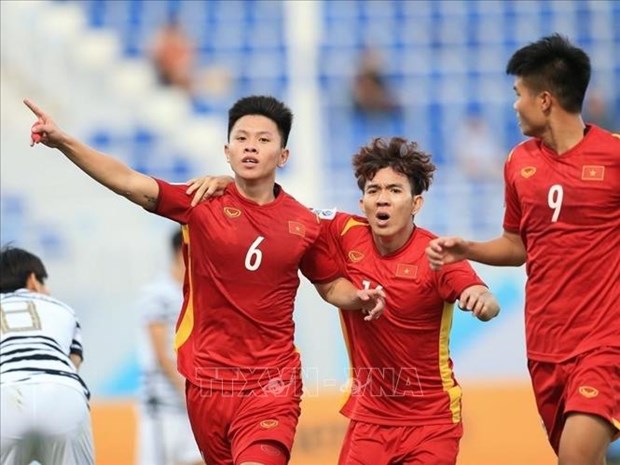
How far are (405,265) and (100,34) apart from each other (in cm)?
958

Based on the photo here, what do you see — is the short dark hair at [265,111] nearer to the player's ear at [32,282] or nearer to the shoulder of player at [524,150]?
the shoulder of player at [524,150]

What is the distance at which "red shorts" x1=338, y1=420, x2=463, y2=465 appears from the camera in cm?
670

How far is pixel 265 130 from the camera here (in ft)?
22.7

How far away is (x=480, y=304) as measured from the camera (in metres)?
6.33

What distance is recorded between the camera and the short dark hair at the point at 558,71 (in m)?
6.49

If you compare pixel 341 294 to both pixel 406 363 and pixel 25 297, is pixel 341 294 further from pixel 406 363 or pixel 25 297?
pixel 25 297

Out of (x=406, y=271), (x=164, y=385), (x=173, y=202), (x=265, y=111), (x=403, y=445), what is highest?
(x=265, y=111)

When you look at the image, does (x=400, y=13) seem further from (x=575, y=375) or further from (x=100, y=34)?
(x=575, y=375)

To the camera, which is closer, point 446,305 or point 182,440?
point 446,305

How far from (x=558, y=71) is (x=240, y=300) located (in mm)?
1902

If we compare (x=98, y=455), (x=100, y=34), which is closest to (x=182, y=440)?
(x=98, y=455)

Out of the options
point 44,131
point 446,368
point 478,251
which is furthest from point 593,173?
point 44,131

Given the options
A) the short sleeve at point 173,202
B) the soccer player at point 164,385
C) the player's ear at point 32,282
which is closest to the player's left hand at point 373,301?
the short sleeve at point 173,202

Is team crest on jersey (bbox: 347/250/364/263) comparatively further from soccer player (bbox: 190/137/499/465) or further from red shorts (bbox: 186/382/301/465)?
red shorts (bbox: 186/382/301/465)
